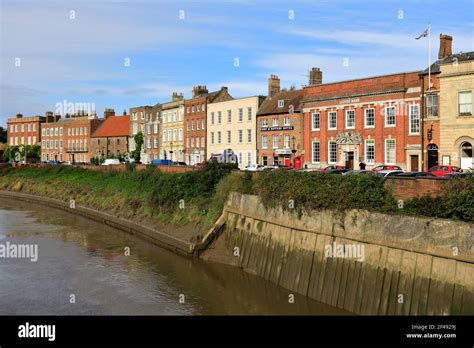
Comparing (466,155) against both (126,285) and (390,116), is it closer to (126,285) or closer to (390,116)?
(390,116)

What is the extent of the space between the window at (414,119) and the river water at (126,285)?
24412 mm

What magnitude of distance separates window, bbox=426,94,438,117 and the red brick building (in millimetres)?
59864

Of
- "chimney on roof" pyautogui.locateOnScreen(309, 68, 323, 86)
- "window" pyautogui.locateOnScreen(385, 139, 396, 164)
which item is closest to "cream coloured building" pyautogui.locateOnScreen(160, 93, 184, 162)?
"chimney on roof" pyautogui.locateOnScreen(309, 68, 323, 86)

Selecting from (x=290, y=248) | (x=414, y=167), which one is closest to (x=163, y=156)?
(x=414, y=167)

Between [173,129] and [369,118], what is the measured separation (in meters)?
38.3

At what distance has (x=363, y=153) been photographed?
1859 inches

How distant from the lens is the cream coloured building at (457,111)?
126 ft

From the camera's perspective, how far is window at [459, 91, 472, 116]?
1512 inches

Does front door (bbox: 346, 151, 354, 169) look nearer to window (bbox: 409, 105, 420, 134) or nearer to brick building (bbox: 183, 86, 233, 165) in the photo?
window (bbox: 409, 105, 420, 134)

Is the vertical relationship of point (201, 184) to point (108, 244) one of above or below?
above

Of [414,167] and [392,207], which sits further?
[414,167]
